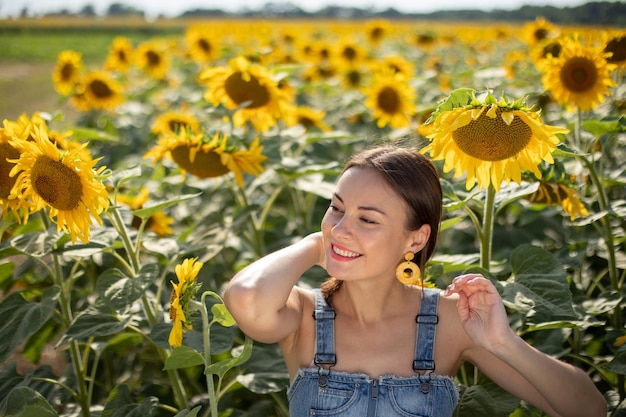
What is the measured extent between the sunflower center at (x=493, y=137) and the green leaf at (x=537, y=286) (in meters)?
0.34

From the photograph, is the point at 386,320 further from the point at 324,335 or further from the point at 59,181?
the point at 59,181

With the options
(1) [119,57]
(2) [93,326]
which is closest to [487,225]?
(2) [93,326]

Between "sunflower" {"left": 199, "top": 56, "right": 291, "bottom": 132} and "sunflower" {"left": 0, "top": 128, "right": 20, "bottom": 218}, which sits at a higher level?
"sunflower" {"left": 199, "top": 56, "right": 291, "bottom": 132}

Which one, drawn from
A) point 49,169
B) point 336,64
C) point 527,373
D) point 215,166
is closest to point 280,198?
point 336,64

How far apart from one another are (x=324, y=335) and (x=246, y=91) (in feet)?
4.51

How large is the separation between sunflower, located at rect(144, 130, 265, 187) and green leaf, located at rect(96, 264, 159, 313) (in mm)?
510

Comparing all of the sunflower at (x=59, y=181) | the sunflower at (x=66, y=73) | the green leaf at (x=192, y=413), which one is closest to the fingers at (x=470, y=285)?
the green leaf at (x=192, y=413)

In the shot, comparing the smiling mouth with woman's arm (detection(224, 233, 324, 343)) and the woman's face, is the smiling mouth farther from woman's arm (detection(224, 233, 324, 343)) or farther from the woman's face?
woman's arm (detection(224, 233, 324, 343))

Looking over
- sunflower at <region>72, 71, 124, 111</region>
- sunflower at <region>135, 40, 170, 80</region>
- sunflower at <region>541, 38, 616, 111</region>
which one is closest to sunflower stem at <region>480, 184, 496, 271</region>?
sunflower at <region>541, 38, 616, 111</region>

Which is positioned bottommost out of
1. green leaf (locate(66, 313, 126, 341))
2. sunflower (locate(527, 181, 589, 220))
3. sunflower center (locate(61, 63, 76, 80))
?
green leaf (locate(66, 313, 126, 341))

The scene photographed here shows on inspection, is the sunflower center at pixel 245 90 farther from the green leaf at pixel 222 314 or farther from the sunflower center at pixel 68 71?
the sunflower center at pixel 68 71

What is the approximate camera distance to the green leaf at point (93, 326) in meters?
1.91

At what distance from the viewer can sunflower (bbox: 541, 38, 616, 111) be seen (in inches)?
97.7

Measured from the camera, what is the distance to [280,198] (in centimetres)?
431
